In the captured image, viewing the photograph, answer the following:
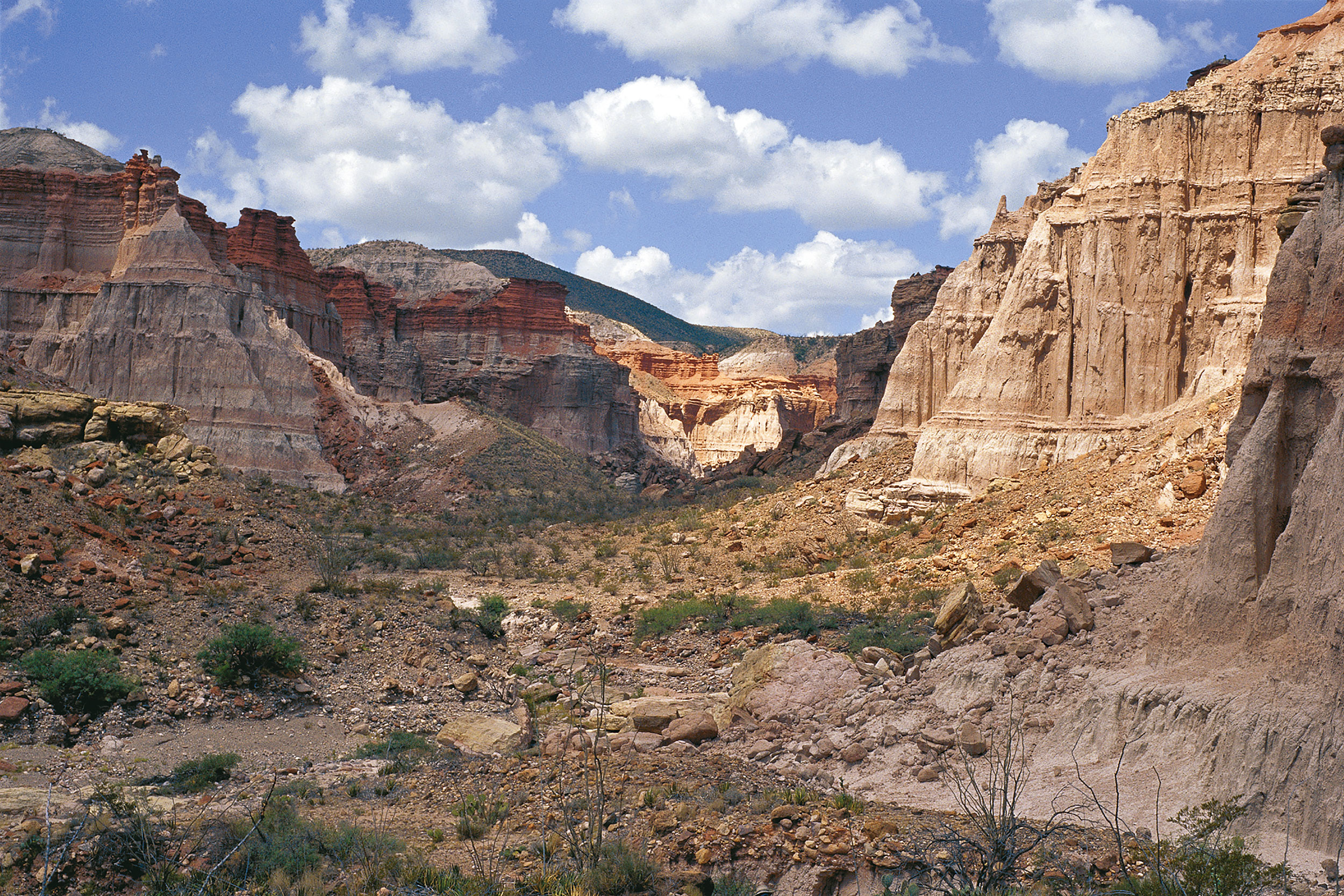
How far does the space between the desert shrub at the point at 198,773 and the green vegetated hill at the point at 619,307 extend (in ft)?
376

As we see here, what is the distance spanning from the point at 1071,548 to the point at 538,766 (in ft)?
41.2

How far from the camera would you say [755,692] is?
13172mm

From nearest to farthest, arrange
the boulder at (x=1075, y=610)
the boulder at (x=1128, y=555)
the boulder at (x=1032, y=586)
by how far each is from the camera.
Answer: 1. the boulder at (x=1075, y=610)
2. the boulder at (x=1032, y=586)
3. the boulder at (x=1128, y=555)

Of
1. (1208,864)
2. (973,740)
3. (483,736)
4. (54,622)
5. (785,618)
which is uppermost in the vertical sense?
(1208,864)

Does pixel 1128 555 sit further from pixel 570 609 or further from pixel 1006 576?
pixel 570 609

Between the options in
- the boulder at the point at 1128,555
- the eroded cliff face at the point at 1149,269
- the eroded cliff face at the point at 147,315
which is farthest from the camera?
the eroded cliff face at the point at 147,315

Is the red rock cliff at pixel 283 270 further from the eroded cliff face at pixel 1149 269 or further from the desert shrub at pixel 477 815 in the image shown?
the desert shrub at pixel 477 815

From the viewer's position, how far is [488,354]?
72.2 meters

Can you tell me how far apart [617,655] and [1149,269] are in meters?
18.8

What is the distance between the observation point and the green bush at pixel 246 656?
50.8ft

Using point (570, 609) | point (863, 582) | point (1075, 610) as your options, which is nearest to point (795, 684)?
point (1075, 610)

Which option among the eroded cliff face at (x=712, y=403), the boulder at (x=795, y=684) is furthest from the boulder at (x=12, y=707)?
the eroded cliff face at (x=712, y=403)

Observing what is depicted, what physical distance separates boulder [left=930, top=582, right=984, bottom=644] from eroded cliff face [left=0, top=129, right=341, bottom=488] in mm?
36844

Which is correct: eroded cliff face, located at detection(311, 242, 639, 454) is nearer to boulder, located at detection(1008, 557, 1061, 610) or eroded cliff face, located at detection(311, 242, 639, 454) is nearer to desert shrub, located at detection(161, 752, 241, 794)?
desert shrub, located at detection(161, 752, 241, 794)
